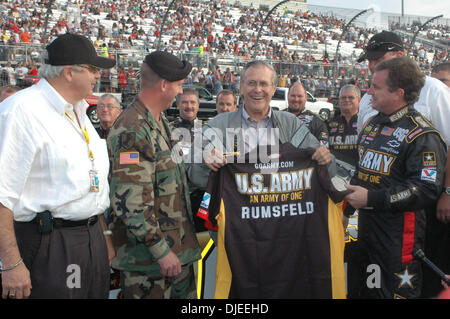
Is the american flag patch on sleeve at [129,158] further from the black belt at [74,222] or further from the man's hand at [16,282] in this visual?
the man's hand at [16,282]

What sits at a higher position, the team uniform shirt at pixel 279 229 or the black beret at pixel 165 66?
the black beret at pixel 165 66

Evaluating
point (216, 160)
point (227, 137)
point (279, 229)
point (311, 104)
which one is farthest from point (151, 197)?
point (311, 104)

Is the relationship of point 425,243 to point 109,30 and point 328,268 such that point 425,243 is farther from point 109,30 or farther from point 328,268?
point 109,30

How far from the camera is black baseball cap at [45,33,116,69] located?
7.10 ft

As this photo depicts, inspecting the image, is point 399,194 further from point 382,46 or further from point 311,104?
point 311,104

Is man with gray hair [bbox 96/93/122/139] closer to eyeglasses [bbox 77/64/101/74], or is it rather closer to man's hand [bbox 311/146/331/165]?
eyeglasses [bbox 77/64/101/74]

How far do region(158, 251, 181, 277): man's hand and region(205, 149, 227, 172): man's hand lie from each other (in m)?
0.58

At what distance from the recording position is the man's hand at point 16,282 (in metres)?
1.91

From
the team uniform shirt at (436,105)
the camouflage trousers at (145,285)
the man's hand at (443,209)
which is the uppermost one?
the team uniform shirt at (436,105)

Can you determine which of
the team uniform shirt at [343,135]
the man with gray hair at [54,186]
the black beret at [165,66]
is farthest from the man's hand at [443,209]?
the team uniform shirt at [343,135]

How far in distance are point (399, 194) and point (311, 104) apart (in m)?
17.2

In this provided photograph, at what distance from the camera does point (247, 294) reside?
2.52m

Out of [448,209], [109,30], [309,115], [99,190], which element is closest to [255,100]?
[99,190]

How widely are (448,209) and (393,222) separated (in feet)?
1.21
